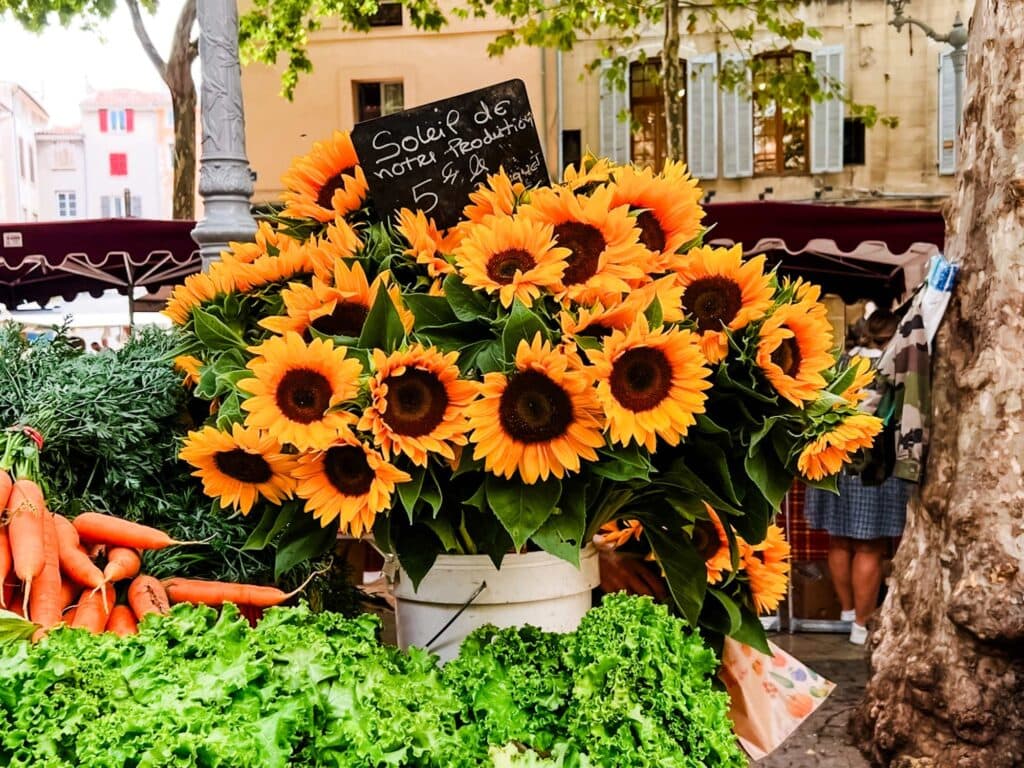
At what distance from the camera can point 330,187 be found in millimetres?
1847

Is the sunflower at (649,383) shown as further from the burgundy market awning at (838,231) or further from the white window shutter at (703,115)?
the white window shutter at (703,115)

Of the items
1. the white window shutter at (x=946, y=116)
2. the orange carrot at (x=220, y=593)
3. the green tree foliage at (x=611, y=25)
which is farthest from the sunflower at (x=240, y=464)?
the white window shutter at (x=946, y=116)

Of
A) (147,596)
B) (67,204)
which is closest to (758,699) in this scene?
(147,596)

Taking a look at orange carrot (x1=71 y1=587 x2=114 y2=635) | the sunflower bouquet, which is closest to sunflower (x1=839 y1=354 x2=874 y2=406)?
the sunflower bouquet

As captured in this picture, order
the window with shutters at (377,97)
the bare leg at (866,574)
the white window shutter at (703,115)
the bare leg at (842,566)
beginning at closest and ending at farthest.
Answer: the bare leg at (866,574) → the bare leg at (842,566) → the white window shutter at (703,115) → the window with shutters at (377,97)

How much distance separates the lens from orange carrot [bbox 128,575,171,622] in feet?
5.50

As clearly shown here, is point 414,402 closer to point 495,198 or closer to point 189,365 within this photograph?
point 495,198

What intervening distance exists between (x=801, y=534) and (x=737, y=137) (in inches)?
437

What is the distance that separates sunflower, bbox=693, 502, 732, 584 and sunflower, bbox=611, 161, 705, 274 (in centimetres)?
50

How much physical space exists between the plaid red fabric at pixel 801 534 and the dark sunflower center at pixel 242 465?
569 cm

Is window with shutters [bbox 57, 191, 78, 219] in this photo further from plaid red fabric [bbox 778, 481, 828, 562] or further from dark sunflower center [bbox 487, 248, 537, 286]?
dark sunflower center [bbox 487, 248, 537, 286]

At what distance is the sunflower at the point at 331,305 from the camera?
154 cm

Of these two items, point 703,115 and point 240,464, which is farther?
point 703,115

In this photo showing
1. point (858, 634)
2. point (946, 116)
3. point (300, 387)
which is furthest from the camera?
point (946, 116)
